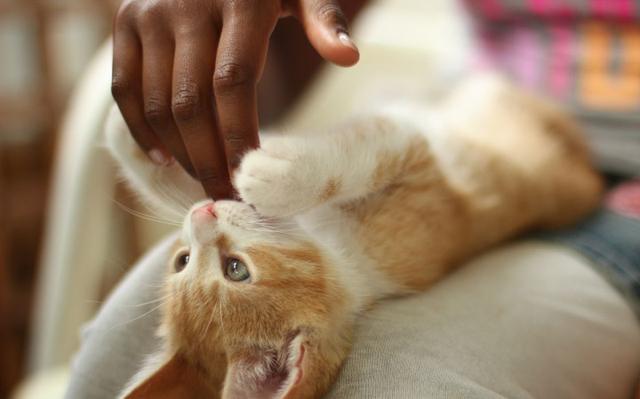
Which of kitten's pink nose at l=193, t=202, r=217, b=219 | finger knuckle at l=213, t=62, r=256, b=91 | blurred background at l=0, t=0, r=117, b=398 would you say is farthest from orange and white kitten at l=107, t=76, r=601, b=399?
blurred background at l=0, t=0, r=117, b=398

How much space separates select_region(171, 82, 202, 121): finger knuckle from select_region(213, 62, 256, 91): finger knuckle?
0.03 meters

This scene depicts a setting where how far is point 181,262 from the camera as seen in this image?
0.97m

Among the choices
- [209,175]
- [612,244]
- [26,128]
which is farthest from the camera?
[26,128]

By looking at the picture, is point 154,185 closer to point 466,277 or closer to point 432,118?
point 466,277

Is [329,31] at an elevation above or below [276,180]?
above

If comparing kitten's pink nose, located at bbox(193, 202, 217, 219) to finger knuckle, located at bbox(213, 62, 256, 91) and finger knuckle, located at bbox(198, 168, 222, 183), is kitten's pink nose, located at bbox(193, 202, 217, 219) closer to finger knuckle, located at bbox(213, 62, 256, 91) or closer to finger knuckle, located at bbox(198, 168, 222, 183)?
finger knuckle, located at bbox(198, 168, 222, 183)

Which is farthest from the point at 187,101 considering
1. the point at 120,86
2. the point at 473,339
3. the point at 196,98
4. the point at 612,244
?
the point at 612,244

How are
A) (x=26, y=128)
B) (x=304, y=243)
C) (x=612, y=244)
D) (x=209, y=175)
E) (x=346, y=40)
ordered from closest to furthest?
1. (x=346, y=40)
2. (x=209, y=175)
3. (x=304, y=243)
4. (x=612, y=244)
5. (x=26, y=128)

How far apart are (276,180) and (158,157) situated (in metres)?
0.20

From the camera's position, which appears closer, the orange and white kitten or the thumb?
the thumb

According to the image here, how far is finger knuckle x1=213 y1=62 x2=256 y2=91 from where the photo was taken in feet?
2.47

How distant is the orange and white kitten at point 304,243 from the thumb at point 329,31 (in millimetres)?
162

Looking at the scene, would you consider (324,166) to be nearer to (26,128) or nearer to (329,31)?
(329,31)

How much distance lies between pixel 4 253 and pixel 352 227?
1.75 meters
